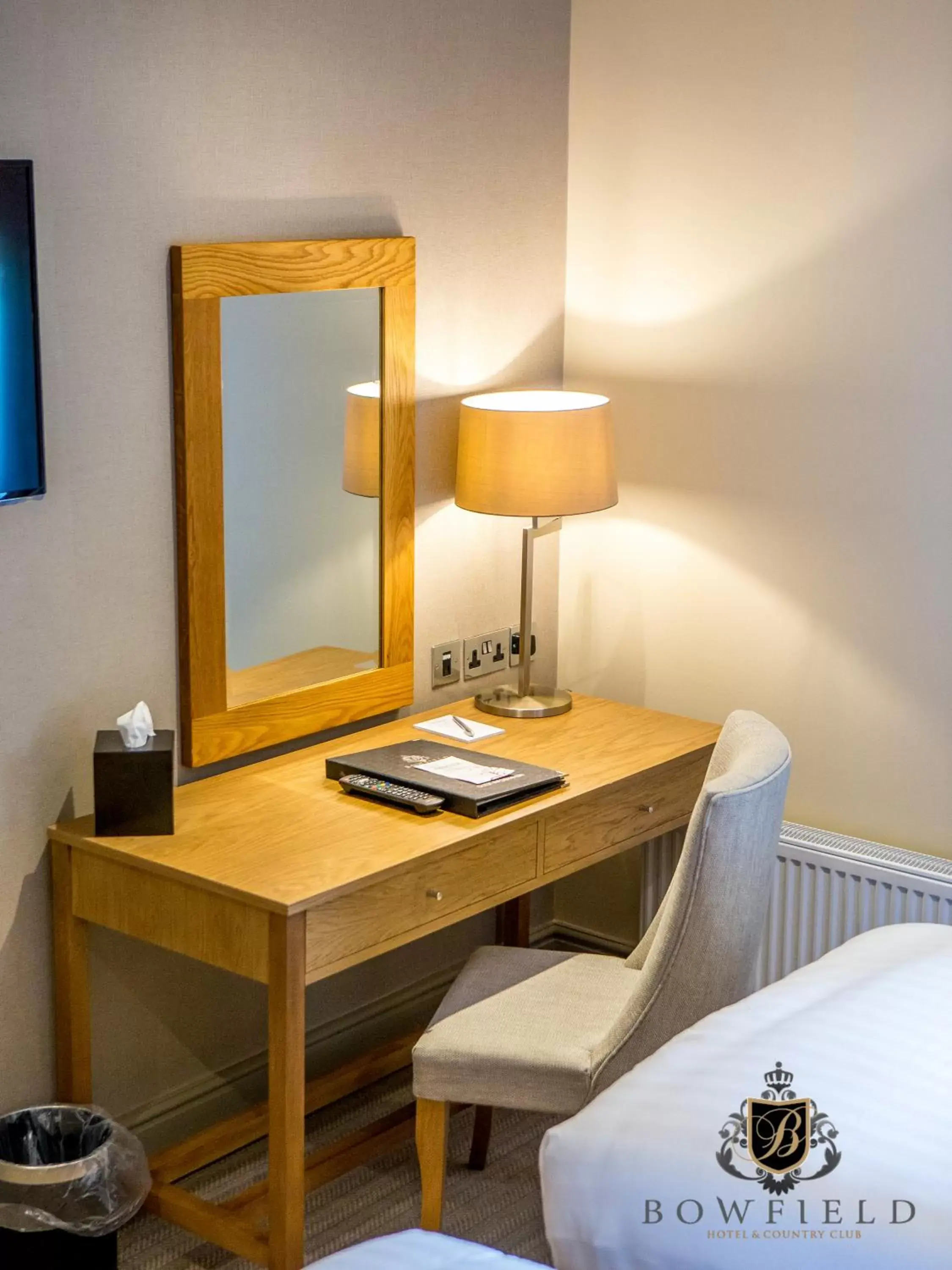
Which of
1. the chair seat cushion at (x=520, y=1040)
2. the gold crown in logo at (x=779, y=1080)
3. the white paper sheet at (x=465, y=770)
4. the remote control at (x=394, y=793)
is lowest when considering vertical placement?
the chair seat cushion at (x=520, y=1040)

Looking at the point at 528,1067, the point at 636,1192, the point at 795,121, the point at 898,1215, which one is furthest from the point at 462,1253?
the point at 795,121

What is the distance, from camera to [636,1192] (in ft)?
5.51

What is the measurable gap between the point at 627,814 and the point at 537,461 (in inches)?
27.2

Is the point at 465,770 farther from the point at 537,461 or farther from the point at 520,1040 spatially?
the point at 537,461

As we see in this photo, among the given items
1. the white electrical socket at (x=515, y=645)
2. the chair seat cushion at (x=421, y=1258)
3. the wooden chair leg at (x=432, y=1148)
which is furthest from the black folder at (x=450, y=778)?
the chair seat cushion at (x=421, y=1258)

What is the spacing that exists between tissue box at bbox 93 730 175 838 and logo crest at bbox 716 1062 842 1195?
1.05 m

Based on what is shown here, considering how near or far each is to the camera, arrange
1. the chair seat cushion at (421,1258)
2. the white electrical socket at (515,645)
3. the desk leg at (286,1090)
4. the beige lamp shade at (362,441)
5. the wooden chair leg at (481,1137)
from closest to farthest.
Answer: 1. the chair seat cushion at (421,1258)
2. the desk leg at (286,1090)
3. the wooden chair leg at (481,1137)
4. the beige lamp shade at (362,441)
5. the white electrical socket at (515,645)

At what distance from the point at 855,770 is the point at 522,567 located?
79 cm

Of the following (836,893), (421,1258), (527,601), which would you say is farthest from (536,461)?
(421,1258)

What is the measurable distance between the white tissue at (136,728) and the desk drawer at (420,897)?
0.42 meters

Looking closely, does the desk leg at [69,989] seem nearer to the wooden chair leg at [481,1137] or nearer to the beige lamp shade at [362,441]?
the wooden chair leg at [481,1137]

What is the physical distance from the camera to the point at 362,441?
2.91 m

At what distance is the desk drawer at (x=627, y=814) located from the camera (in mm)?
2674

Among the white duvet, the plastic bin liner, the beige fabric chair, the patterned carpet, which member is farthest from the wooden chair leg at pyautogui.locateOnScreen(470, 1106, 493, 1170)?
the white duvet
